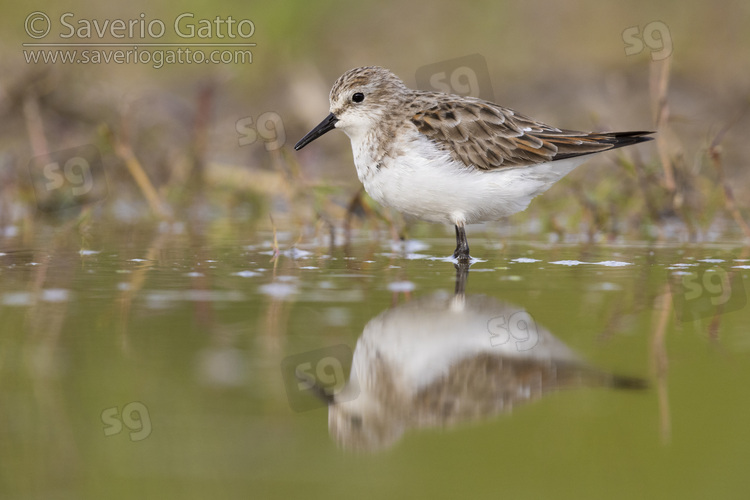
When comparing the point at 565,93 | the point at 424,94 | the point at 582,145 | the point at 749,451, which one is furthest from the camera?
the point at 565,93

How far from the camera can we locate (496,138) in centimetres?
750

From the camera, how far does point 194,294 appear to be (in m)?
5.62

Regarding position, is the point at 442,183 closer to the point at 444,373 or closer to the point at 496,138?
the point at 496,138

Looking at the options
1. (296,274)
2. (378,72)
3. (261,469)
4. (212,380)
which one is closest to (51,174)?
(378,72)

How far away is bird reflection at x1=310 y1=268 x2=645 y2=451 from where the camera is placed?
3443 mm

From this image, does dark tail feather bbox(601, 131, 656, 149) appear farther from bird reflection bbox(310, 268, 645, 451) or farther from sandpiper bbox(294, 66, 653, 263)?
bird reflection bbox(310, 268, 645, 451)

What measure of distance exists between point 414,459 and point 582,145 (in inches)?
190

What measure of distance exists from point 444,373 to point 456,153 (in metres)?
3.62

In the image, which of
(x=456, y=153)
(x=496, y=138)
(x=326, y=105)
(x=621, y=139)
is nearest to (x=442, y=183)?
(x=456, y=153)

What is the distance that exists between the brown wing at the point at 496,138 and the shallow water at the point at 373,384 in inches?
47.1

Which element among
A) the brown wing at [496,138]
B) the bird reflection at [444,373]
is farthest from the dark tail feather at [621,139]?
the bird reflection at [444,373]

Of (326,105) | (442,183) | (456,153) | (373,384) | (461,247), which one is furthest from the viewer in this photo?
(326,105)

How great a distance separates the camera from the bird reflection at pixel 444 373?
3.44m

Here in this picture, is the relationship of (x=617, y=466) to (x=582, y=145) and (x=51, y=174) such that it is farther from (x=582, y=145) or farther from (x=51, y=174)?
(x=51, y=174)
